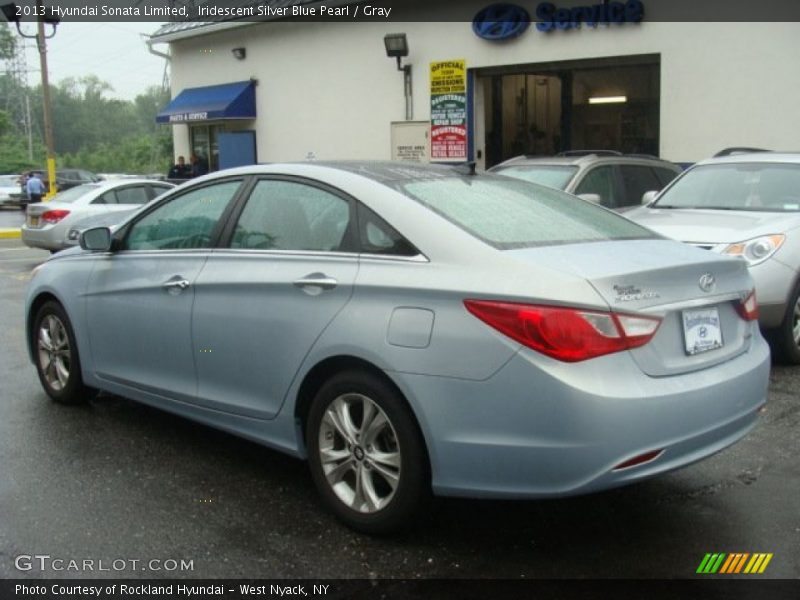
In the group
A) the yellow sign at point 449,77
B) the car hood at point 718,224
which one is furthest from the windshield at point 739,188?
the yellow sign at point 449,77

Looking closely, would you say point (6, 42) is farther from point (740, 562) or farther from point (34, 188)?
point (740, 562)

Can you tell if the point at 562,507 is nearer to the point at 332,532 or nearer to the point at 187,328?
the point at 332,532

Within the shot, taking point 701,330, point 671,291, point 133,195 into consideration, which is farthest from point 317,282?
point 133,195

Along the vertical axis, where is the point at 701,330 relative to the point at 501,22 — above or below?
below

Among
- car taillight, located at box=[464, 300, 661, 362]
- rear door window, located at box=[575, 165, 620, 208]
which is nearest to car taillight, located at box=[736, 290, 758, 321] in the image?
car taillight, located at box=[464, 300, 661, 362]

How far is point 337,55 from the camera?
19.6 meters

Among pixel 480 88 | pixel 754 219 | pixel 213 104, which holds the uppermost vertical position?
pixel 213 104

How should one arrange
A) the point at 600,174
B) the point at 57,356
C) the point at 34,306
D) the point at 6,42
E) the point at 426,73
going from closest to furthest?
the point at 57,356, the point at 34,306, the point at 600,174, the point at 426,73, the point at 6,42

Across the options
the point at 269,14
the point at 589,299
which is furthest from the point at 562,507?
the point at 269,14

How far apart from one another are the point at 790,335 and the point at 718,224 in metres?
0.99

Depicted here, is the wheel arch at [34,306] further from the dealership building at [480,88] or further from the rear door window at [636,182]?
the dealership building at [480,88]

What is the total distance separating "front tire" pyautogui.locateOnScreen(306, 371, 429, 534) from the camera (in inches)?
135

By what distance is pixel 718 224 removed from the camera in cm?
684

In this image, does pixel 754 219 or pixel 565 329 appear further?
pixel 754 219
